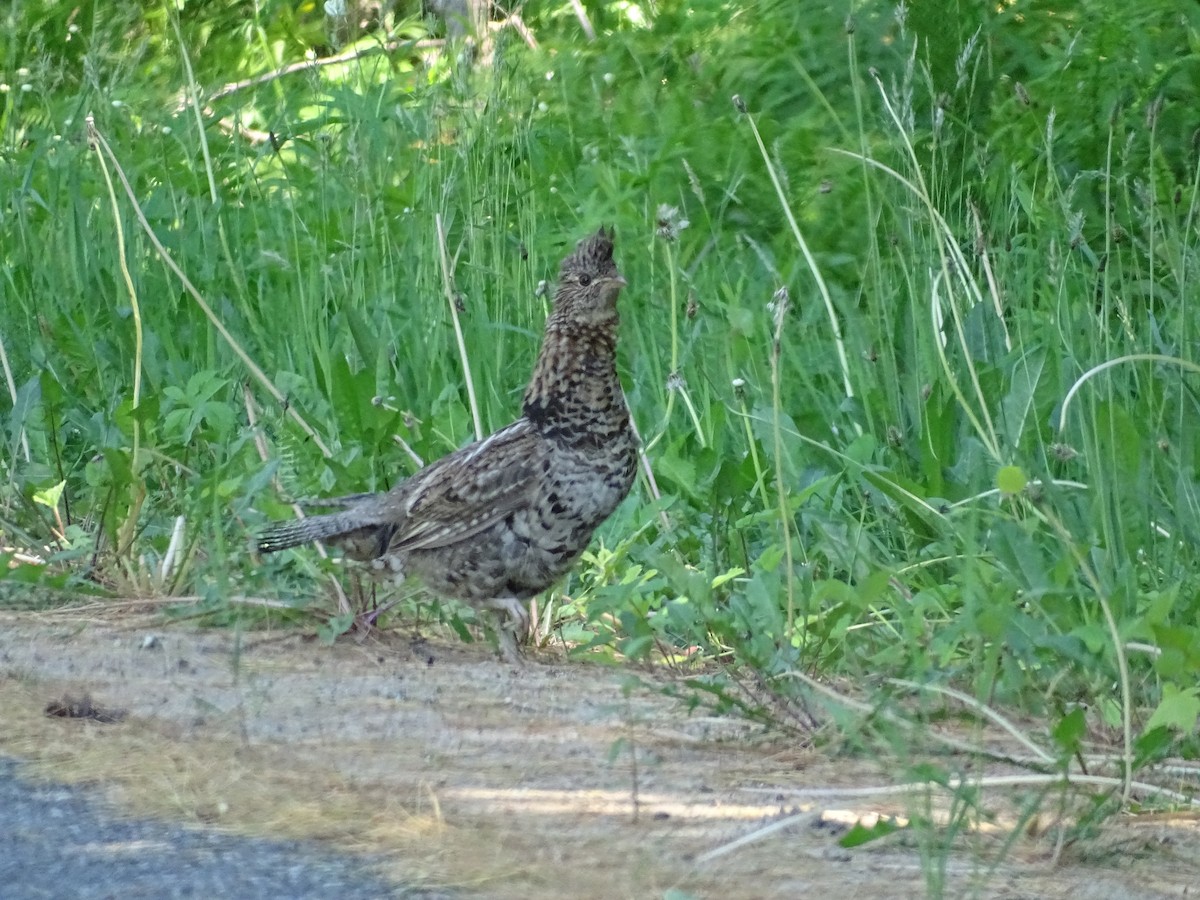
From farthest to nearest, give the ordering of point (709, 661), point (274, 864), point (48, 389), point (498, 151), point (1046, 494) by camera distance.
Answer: point (498, 151) → point (48, 389) → point (709, 661) → point (1046, 494) → point (274, 864)

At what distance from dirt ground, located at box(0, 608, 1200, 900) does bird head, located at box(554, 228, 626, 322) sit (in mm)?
1071

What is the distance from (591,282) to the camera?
5551 millimetres

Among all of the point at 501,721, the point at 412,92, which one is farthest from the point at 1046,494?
the point at 412,92

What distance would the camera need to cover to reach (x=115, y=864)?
3.16 m

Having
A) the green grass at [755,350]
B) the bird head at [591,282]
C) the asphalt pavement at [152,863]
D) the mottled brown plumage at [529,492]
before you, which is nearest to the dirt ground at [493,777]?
the asphalt pavement at [152,863]

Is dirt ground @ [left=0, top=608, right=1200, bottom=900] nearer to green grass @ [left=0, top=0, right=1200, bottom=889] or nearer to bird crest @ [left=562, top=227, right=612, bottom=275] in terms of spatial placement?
green grass @ [left=0, top=0, right=1200, bottom=889]

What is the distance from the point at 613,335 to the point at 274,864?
8.97 feet

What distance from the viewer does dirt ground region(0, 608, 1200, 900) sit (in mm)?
3152

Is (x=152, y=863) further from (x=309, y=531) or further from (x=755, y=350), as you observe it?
(x=755, y=350)

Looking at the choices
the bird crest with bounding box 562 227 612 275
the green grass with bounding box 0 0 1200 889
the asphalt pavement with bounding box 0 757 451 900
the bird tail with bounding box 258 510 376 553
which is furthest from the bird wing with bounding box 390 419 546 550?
the asphalt pavement with bounding box 0 757 451 900

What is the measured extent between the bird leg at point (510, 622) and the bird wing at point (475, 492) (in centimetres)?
22

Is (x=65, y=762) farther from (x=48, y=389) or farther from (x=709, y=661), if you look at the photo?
(x=48, y=389)

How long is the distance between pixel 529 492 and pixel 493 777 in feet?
5.51

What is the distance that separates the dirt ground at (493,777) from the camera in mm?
3152
